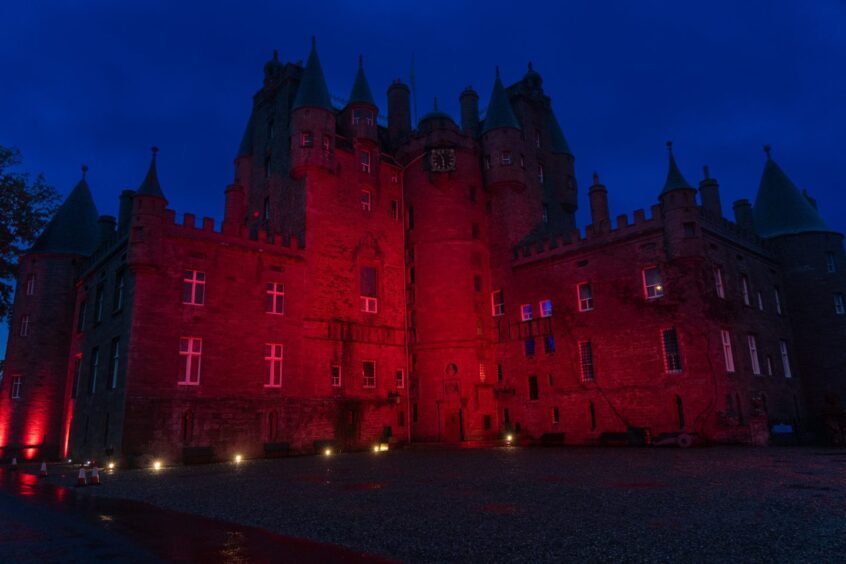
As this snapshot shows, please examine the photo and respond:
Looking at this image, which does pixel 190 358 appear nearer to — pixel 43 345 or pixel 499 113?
pixel 43 345

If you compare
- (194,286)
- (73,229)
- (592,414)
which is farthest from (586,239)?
(73,229)

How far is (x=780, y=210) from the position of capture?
130 ft

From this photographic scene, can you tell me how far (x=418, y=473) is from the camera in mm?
18141

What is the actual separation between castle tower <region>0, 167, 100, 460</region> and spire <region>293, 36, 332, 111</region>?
19.7 meters

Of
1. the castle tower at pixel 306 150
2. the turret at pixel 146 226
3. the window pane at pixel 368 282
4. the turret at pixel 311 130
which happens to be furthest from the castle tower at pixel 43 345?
the window pane at pixel 368 282

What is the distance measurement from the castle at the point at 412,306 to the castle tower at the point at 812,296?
0.46ft

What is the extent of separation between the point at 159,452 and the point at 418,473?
15352 millimetres

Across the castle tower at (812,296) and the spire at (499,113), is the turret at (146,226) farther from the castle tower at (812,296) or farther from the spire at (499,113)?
the castle tower at (812,296)

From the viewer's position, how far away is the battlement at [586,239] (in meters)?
32.2

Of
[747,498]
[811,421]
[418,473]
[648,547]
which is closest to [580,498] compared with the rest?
[747,498]

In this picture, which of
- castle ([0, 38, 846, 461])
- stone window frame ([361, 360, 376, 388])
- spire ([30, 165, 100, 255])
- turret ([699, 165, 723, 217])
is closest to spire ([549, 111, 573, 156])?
castle ([0, 38, 846, 461])

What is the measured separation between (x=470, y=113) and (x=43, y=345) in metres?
36.9

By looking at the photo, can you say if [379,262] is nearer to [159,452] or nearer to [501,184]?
[501,184]

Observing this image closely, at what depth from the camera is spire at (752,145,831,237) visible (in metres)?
38.6
